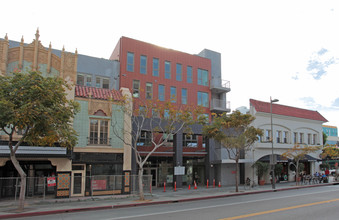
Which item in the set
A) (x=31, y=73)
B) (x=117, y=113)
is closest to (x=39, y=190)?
(x=117, y=113)

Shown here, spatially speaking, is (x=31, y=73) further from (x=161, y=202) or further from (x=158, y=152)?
(x=158, y=152)

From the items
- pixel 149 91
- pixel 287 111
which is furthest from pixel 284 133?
pixel 149 91

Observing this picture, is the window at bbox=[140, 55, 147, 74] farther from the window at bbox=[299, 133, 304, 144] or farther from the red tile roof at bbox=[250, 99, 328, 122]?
the window at bbox=[299, 133, 304, 144]

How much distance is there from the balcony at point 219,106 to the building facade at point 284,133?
329 centimetres

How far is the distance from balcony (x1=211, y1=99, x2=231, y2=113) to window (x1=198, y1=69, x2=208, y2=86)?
2.52 m

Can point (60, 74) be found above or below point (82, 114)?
above

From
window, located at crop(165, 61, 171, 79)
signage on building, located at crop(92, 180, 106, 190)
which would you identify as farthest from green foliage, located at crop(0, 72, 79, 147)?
window, located at crop(165, 61, 171, 79)

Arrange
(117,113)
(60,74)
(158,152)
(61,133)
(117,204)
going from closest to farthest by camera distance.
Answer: (61,133)
(117,204)
(60,74)
(117,113)
(158,152)

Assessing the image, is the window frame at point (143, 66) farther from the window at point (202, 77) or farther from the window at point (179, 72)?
the window at point (202, 77)

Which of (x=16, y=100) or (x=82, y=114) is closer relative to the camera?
(x=16, y=100)

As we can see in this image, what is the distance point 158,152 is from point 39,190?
12734mm

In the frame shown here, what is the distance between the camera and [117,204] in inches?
682

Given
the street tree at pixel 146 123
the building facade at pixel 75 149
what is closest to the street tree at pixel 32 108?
the street tree at pixel 146 123

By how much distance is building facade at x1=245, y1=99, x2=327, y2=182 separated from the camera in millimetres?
34469
